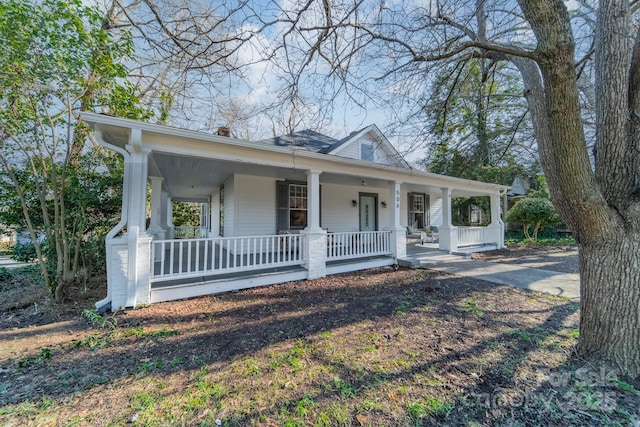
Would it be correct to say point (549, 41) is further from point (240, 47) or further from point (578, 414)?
point (240, 47)

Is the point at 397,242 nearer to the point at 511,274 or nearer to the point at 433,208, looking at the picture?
the point at 511,274

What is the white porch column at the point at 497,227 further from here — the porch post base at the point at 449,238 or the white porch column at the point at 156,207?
the white porch column at the point at 156,207

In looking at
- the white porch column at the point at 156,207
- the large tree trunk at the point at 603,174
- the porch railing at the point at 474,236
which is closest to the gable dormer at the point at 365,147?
the porch railing at the point at 474,236

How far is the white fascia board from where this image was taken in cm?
434

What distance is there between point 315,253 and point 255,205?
2868 millimetres

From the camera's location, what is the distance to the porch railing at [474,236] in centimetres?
1056

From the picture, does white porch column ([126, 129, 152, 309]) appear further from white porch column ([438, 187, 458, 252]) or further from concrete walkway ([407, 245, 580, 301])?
white porch column ([438, 187, 458, 252])

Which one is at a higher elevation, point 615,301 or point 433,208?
point 433,208

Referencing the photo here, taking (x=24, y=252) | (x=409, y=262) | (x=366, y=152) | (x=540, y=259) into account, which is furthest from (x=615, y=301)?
(x=24, y=252)

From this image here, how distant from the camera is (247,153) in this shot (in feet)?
17.7

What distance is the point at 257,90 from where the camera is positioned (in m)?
4.03

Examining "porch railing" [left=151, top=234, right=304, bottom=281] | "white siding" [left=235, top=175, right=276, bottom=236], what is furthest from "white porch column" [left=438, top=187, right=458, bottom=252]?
"white siding" [left=235, top=175, right=276, bottom=236]

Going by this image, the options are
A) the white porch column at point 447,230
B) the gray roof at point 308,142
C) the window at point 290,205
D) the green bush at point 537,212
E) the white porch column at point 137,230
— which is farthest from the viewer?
the green bush at point 537,212

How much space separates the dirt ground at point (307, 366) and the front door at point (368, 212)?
6097mm
